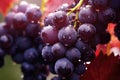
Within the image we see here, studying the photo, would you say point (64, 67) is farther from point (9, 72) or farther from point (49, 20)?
point (9, 72)

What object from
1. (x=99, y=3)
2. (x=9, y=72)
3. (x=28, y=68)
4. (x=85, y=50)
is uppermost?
(x=99, y=3)

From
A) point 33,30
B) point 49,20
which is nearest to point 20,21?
point 33,30

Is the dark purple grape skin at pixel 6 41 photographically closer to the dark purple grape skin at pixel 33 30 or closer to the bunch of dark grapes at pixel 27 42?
the bunch of dark grapes at pixel 27 42

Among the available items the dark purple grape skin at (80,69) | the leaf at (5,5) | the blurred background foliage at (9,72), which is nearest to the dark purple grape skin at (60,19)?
the dark purple grape skin at (80,69)

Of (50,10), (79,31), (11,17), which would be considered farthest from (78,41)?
(11,17)

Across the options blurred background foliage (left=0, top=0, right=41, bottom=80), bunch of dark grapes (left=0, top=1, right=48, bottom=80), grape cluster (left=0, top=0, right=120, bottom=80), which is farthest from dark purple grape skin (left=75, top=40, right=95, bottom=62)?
blurred background foliage (left=0, top=0, right=41, bottom=80)

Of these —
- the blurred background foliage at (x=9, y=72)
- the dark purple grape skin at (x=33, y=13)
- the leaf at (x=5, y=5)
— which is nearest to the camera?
the dark purple grape skin at (x=33, y=13)
